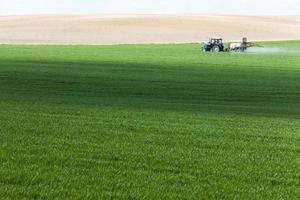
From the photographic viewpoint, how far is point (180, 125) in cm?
1828

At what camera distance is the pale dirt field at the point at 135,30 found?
104375 mm

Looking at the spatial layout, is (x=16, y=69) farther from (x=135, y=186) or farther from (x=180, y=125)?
(x=135, y=186)

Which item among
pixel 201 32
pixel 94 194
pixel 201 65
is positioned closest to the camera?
Answer: pixel 94 194

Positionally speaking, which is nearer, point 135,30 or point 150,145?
point 150,145

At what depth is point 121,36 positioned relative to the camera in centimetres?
10912

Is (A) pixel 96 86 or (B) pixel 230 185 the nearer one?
(B) pixel 230 185

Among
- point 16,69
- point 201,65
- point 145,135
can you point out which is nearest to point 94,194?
point 145,135

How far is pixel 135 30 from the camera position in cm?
11619

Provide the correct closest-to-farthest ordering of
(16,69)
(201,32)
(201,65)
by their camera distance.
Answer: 1. (16,69)
2. (201,65)
3. (201,32)

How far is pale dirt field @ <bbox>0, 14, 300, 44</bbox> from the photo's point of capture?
10438 cm

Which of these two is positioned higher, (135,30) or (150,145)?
(150,145)

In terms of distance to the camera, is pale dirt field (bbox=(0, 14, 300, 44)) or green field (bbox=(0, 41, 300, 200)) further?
pale dirt field (bbox=(0, 14, 300, 44))

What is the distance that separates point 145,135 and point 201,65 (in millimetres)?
40033

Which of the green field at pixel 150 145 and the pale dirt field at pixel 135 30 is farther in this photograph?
the pale dirt field at pixel 135 30
